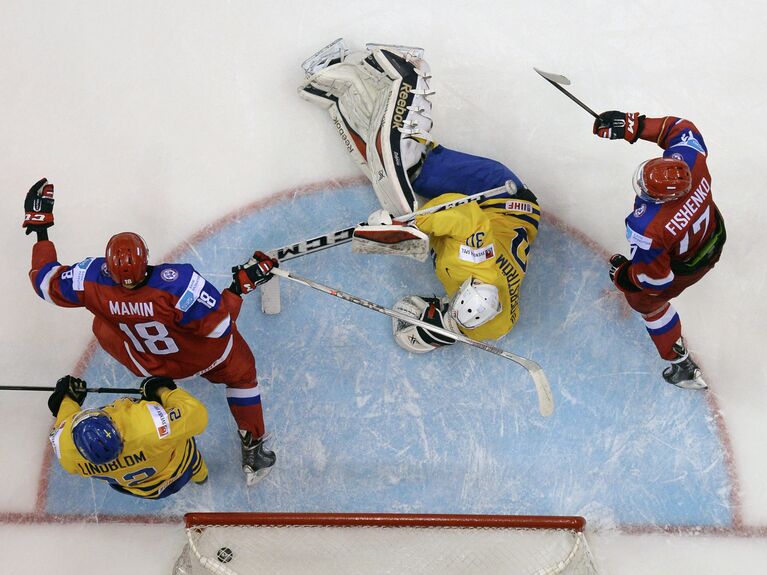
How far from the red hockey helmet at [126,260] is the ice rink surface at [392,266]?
86 cm

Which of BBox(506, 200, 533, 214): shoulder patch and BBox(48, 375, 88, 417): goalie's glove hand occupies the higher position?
BBox(506, 200, 533, 214): shoulder patch

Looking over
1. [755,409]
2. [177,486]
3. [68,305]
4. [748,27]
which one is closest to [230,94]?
[68,305]

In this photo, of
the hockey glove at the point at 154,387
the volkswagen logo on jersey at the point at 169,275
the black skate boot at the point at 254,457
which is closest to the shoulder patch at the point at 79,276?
the volkswagen logo on jersey at the point at 169,275

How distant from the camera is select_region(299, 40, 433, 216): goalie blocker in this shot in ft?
11.8

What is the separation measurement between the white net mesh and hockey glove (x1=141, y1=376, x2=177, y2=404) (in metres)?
0.66

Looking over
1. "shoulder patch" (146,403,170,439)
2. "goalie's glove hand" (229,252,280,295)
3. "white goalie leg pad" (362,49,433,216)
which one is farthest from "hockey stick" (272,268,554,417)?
"shoulder patch" (146,403,170,439)

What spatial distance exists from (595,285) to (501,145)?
2.65ft

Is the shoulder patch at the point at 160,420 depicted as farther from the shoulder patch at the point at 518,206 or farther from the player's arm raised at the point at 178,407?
the shoulder patch at the point at 518,206

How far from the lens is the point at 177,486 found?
135 inches

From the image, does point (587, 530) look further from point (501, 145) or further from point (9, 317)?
point (9, 317)

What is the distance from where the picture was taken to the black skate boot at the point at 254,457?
3645mm

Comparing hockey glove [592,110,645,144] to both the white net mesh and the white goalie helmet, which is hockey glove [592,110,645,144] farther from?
the white net mesh

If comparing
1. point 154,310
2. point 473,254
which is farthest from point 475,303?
point 154,310

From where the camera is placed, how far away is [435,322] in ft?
12.0
